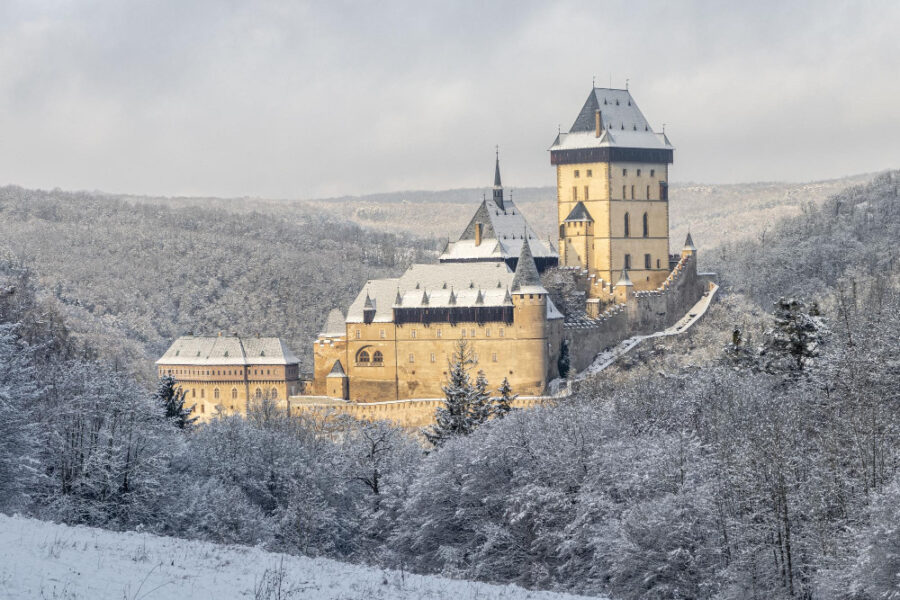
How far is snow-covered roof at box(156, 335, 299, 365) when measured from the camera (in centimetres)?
8975

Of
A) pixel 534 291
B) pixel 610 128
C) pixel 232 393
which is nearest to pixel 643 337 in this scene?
pixel 534 291

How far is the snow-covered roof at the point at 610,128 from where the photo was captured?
90.3 m

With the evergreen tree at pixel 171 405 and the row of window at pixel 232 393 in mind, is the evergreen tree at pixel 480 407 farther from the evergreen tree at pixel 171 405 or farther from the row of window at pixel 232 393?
the row of window at pixel 232 393

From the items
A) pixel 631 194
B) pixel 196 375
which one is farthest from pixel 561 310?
pixel 196 375

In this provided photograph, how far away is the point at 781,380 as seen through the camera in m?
54.1

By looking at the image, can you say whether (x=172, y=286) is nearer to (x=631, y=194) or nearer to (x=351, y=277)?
(x=351, y=277)

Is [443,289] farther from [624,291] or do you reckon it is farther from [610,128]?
[610,128]

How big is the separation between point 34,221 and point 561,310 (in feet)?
432

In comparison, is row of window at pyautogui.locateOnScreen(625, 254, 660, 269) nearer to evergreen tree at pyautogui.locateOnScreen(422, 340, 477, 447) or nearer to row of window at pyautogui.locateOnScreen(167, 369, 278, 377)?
row of window at pyautogui.locateOnScreen(167, 369, 278, 377)

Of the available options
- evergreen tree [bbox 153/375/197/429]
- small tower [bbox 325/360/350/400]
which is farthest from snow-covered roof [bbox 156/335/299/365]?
evergreen tree [bbox 153/375/197/429]

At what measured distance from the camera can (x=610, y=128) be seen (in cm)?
9050

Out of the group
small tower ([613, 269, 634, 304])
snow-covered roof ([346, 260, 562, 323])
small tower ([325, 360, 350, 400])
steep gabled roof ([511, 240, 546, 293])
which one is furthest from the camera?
small tower ([613, 269, 634, 304])

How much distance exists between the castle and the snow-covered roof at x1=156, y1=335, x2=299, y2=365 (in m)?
0.34

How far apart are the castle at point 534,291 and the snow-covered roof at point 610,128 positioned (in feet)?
0.30
